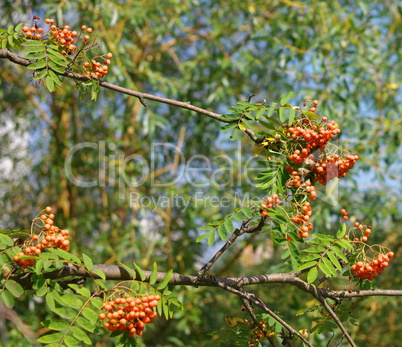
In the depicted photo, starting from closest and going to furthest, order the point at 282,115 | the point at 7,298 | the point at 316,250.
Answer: the point at 7,298, the point at 316,250, the point at 282,115

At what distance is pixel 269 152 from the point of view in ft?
5.35

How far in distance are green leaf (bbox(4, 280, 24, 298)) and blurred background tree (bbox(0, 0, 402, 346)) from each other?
217 cm

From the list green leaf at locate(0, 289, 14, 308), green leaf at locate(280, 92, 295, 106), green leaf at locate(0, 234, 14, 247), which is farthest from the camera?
green leaf at locate(280, 92, 295, 106)

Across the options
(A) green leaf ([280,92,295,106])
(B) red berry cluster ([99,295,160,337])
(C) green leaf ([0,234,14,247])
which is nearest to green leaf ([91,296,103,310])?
(B) red berry cluster ([99,295,160,337])

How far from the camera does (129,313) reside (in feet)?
4.39

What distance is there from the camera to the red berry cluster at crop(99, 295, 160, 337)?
1.33 m

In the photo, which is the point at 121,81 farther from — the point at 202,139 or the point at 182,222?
the point at 182,222

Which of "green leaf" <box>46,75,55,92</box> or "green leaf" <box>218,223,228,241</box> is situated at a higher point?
"green leaf" <box>46,75,55,92</box>

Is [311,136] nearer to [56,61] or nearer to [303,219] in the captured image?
[303,219]

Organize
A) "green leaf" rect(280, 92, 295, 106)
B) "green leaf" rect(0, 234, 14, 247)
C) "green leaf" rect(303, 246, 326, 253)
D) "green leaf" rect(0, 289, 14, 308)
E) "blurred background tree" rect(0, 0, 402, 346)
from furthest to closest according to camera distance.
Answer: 1. "blurred background tree" rect(0, 0, 402, 346)
2. "green leaf" rect(280, 92, 295, 106)
3. "green leaf" rect(303, 246, 326, 253)
4. "green leaf" rect(0, 234, 14, 247)
5. "green leaf" rect(0, 289, 14, 308)

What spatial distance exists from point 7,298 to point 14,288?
0.03m

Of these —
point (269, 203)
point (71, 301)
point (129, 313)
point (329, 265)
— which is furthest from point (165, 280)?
point (329, 265)

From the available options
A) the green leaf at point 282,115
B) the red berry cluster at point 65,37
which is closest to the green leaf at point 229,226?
the green leaf at point 282,115

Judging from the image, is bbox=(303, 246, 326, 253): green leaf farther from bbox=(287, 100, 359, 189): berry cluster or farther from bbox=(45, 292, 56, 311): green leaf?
bbox=(45, 292, 56, 311): green leaf
